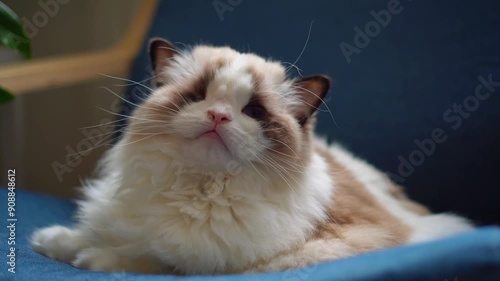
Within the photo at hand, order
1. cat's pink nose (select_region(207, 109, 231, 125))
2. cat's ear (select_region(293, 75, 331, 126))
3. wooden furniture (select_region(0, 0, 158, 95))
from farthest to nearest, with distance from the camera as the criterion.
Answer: wooden furniture (select_region(0, 0, 158, 95)) < cat's ear (select_region(293, 75, 331, 126)) < cat's pink nose (select_region(207, 109, 231, 125))

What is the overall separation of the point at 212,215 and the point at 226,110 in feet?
0.67

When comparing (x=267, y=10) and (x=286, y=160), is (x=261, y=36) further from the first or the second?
(x=286, y=160)

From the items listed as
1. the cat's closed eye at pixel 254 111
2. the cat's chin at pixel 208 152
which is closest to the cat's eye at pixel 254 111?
the cat's closed eye at pixel 254 111

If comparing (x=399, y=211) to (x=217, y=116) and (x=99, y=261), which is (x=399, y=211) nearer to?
(x=217, y=116)

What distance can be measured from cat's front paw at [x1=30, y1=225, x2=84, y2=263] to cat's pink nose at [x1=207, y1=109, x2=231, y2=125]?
43 centimetres

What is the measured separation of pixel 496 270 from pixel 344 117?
44.0 inches

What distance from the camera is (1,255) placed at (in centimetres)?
112

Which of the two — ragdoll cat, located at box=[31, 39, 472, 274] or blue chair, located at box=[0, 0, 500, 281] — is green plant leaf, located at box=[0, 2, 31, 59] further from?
blue chair, located at box=[0, 0, 500, 281]

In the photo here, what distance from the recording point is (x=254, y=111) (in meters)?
1.09

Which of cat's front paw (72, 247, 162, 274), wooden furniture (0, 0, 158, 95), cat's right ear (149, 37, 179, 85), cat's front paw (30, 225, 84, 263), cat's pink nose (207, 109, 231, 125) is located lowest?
cat's front paw (72, 247, 162, 274)

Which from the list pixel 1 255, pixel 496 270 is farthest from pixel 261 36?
pixel 496 270

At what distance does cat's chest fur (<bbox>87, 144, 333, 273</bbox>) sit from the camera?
104cm

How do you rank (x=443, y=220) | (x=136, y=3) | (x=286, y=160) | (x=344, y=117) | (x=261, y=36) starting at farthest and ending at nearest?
(x=136, y=3) < (x=261, y=36) < (x=344, y=117) < (x=443, y=220) < (x=286, y=160)

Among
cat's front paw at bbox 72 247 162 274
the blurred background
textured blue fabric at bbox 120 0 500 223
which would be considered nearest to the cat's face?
cat's front paw at bbox 72 247 162 274
